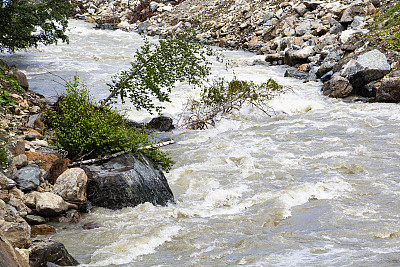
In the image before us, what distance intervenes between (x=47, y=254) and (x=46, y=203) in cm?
159

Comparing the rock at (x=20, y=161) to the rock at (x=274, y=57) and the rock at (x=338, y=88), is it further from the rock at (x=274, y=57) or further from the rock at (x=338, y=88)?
the rock at (x=274, y=57)

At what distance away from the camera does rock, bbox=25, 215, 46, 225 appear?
5191 millimetres

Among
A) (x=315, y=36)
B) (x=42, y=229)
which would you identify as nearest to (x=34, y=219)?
(x=42, y=229)

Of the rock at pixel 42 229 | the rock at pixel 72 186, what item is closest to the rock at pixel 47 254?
the rock at pixel 42 229

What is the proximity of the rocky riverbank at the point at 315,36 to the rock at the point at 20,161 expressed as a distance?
5163mm

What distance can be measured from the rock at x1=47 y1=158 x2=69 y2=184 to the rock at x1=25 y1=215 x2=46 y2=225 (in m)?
0.89

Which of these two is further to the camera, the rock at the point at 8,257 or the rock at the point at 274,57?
the rock at the point at 274,57

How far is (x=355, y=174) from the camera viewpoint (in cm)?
759

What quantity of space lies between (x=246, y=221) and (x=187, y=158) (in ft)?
12.4

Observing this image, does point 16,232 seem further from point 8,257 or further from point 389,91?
point 389,91

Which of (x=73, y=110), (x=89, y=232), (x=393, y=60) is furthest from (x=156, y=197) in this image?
(x=393, y=60)

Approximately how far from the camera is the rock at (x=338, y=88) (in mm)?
14094

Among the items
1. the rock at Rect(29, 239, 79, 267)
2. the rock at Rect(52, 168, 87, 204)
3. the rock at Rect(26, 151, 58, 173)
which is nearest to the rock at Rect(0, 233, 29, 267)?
the rock at Rect(29, 239, 79, 267)

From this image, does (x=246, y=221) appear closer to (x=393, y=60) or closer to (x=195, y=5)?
(x=393, y=60)
